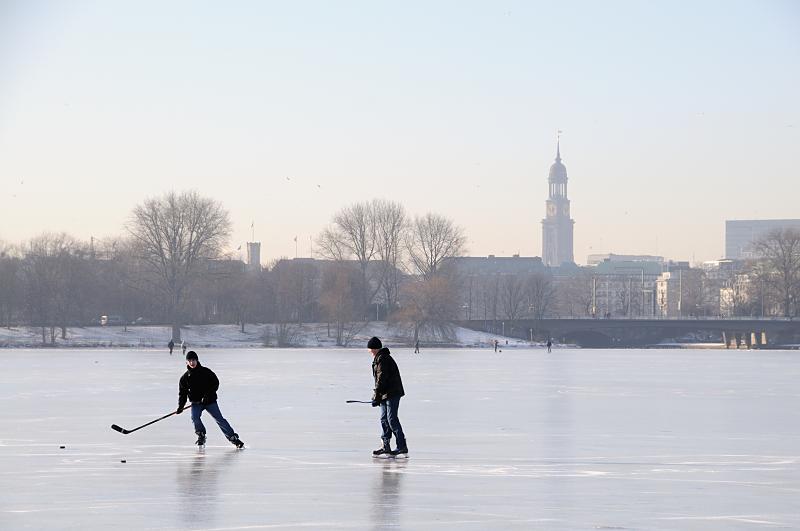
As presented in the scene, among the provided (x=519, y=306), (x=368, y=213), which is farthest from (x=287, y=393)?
(x=519, y=306)

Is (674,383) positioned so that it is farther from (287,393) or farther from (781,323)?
(781,323)

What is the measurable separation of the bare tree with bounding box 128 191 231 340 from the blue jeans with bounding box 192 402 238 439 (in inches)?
3876

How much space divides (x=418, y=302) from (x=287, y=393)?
282 feet

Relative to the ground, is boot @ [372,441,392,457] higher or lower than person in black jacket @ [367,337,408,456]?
lower

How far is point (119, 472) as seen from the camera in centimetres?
1698

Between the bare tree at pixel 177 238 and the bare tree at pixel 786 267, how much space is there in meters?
62.1

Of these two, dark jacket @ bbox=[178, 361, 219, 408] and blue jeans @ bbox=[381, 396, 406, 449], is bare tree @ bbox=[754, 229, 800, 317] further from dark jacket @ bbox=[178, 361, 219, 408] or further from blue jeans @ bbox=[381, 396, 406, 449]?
blue jeans @ bbox=[381, 396, 406, 449]

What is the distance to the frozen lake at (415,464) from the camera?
43.9ft

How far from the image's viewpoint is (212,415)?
20.2 m

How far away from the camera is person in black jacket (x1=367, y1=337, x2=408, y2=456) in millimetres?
19062


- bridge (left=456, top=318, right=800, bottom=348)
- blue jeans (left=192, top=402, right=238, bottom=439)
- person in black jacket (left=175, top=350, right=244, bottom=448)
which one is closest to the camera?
blue jeans (left=192, top=402, right=238, bottom=439)

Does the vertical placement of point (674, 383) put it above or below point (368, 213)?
below

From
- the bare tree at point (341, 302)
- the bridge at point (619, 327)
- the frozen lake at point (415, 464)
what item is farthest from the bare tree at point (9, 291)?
the frozen lake at point (415, 464)

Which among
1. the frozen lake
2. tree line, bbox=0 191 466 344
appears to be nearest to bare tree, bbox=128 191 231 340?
tree line, bbox=0 191 466 344
